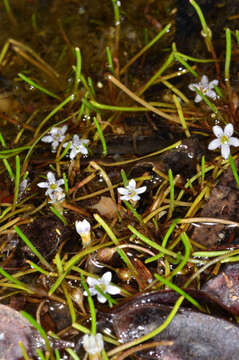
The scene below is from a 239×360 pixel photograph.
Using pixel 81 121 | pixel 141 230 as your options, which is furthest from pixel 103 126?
pixel 141 230

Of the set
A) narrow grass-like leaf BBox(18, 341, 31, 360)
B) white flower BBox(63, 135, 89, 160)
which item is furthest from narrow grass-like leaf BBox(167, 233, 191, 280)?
white flower BBox(63, 135, 89, 160)

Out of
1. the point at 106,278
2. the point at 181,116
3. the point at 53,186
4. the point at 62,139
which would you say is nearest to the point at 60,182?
the point at 53,186

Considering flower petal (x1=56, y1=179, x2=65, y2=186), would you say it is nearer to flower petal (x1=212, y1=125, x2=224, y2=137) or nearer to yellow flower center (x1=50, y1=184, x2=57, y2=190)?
yellow flower center (x1=50, y1=184, x2=57, y2=190)

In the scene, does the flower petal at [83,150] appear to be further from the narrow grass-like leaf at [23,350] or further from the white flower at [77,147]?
the narrow grass-like leaf at [23,350]

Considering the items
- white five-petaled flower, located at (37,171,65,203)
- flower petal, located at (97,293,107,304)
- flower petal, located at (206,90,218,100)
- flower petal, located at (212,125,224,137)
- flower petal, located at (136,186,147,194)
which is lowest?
flower petal, located at (97,293,107,304)

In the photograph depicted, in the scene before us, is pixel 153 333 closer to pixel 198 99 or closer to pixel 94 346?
pixel 94 346

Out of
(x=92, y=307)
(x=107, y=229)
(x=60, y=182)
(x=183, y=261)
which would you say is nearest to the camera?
(x=92, y=307)

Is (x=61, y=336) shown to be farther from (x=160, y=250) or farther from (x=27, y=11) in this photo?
(x=27, y=11)
